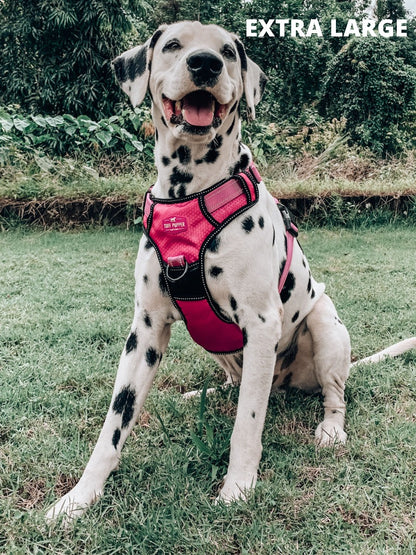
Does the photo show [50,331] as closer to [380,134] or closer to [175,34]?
[175,34]

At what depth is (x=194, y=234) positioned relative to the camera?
1939 millimetres

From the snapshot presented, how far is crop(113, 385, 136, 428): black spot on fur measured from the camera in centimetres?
203

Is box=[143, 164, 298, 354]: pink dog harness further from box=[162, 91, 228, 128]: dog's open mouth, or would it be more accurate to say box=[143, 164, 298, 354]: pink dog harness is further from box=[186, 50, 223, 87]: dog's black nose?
box=[186, 50, 223, 87]: dog's black nose

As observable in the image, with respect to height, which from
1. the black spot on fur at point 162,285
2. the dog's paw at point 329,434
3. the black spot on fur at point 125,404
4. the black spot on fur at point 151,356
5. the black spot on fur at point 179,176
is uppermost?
the black spot on fur at point 179,176

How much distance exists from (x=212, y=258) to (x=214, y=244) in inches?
2.1

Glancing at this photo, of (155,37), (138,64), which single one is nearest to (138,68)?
(138,64)

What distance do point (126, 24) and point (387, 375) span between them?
34.5 ft

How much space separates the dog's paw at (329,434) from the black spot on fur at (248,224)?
947mm

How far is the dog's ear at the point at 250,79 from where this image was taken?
2.19m

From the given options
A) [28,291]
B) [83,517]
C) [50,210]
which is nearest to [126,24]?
[50,210]

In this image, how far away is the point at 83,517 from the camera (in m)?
1.73

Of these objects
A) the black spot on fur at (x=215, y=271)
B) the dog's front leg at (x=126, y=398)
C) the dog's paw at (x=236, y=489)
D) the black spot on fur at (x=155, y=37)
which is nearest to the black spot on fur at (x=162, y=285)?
the dog's front leg at (x=126, y=398)

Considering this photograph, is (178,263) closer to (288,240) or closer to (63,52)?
(288,240)

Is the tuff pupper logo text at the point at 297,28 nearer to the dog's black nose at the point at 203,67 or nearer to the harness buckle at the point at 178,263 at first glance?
the dog's black nose at the point at 203,67
